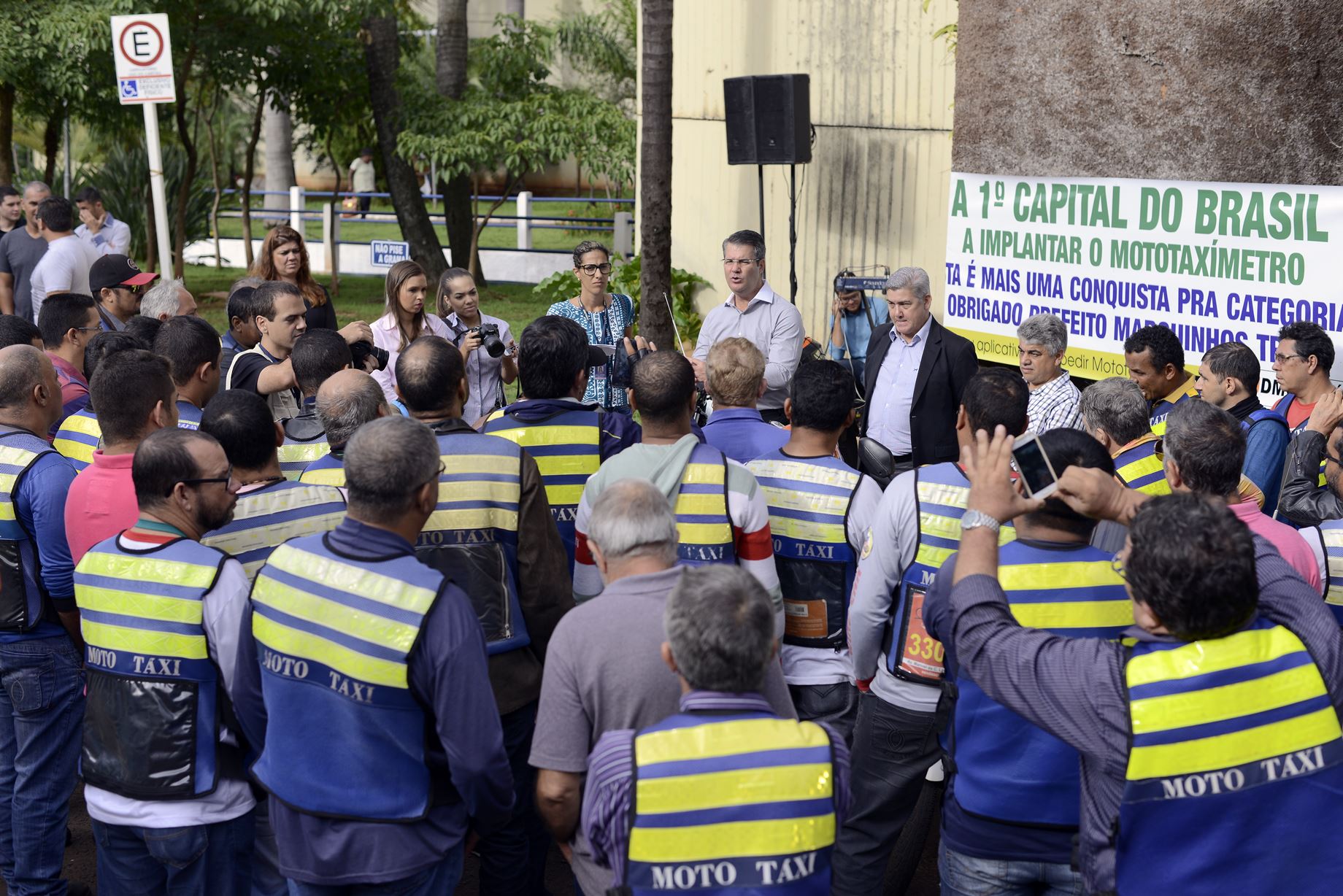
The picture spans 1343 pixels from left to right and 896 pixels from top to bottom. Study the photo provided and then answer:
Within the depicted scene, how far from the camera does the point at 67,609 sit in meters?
4.21

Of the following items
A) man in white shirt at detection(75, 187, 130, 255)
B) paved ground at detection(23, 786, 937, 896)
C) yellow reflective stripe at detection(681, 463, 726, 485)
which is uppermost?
man in white shirt at detection(75, 187, 130, 255)

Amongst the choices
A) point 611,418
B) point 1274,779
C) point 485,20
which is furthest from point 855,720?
point 485,20

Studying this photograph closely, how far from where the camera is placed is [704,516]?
3973mm

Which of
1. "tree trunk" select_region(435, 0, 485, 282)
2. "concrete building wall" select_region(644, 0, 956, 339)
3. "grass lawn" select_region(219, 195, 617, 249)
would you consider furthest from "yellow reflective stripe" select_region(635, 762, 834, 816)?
"grass lawn" select_region(219, 195, 617, 249)

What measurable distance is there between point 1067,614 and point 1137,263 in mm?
4553

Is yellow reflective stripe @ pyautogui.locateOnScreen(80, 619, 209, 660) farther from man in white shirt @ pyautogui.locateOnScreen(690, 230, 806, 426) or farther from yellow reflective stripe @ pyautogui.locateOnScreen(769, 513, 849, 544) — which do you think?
man in white shirt @ pyautogui.locateOnScreen(690, 230, 806, 426)

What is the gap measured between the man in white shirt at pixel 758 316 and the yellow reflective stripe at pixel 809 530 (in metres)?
2.82

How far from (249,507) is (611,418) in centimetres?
150

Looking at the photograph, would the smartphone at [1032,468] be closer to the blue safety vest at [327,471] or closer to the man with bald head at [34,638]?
the blue safety vest at [327,471]

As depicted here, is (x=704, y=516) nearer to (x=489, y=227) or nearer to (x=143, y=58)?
→ (x=143, y=58)

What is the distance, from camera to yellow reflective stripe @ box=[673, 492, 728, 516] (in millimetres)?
3967

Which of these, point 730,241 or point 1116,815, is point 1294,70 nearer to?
point 730,241

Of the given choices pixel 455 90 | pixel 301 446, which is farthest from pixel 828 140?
pixel 455 90

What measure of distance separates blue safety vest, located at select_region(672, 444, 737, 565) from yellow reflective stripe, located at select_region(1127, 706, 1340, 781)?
165cm
